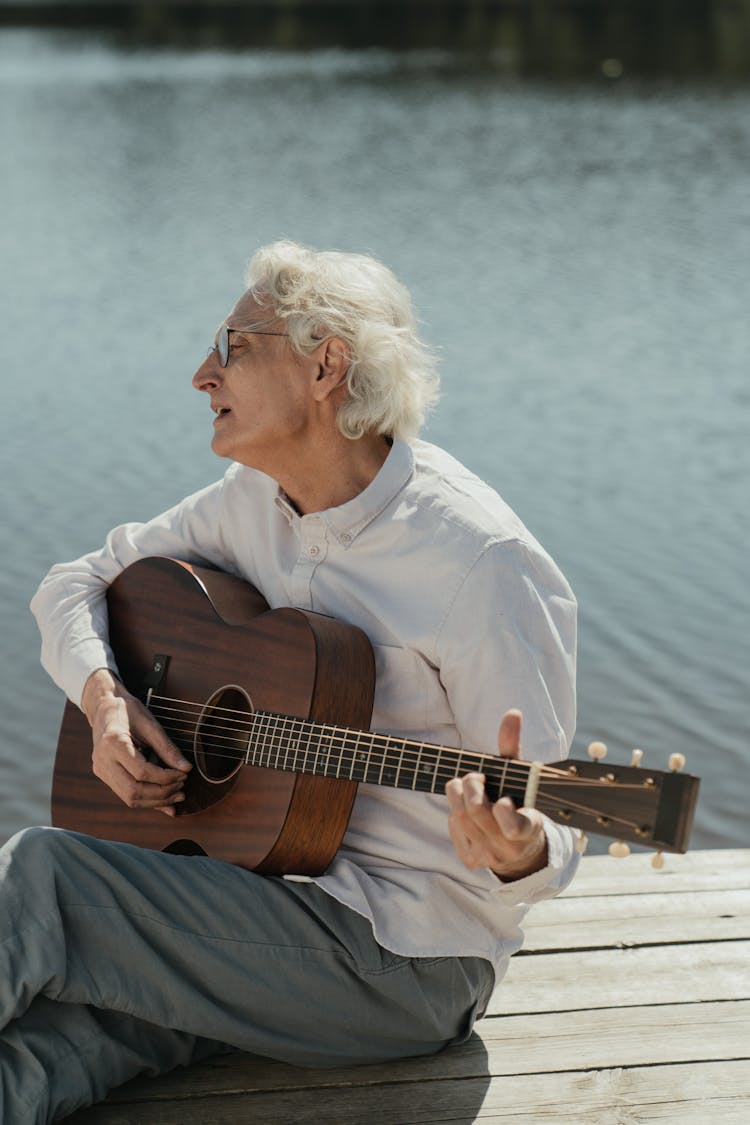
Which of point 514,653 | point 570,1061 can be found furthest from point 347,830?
point 570,1061

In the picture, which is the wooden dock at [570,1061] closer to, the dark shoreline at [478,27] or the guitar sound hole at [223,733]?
the guitar sound hole at [223,733]

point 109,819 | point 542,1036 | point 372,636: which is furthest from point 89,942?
point 542,1036

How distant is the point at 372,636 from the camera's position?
2445mm

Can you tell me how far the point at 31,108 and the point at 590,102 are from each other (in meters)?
8.18

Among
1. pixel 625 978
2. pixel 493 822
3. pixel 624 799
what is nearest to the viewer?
pixel 624 799

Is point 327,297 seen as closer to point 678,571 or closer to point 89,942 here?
point 89,942

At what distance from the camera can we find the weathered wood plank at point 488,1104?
2.29 metres

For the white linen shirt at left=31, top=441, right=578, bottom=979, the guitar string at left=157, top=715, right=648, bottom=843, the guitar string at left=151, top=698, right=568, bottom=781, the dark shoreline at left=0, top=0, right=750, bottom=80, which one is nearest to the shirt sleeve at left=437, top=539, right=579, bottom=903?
the white linen shirt at left=31, top=441, right=578, bottom=979

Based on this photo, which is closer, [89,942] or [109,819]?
[89,942]

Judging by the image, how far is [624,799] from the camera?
1801 millimetres

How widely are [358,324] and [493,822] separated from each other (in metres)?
1.03

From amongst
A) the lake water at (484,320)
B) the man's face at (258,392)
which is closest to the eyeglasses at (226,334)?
the man's face at (258,392)

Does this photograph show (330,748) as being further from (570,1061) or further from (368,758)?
(570,1061)

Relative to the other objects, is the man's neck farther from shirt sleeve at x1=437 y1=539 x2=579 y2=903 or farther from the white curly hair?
shirt sleeve at x1=437 y1=539 x2=579 y2=903
